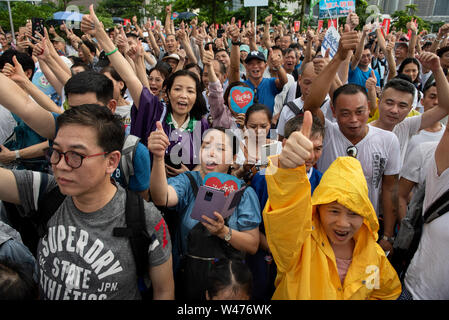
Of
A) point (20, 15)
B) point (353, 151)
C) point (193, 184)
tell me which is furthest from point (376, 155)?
point (20, 15)

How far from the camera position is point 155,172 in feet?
5.53

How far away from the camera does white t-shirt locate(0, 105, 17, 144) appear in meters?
2.59

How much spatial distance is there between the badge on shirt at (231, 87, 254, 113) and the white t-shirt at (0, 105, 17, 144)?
211 cm

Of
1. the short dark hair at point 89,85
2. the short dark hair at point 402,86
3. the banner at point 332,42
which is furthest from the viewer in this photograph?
the banner at point 332,42

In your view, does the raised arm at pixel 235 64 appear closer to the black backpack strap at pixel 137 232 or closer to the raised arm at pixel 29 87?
the raised arm at pixel 29 87

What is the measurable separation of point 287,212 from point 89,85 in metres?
1.47

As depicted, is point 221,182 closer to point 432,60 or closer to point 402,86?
point 402,86

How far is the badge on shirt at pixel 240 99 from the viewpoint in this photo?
3439 mm

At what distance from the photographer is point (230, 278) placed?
60.2 inches

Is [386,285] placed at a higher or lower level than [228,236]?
lower

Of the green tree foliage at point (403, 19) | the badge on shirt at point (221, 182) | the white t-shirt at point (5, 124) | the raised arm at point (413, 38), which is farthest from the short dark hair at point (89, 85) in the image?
the green tree foliage at point (403, 19)

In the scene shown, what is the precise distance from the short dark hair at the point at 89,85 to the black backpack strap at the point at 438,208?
203 cm

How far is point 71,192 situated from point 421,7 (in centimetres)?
7481
